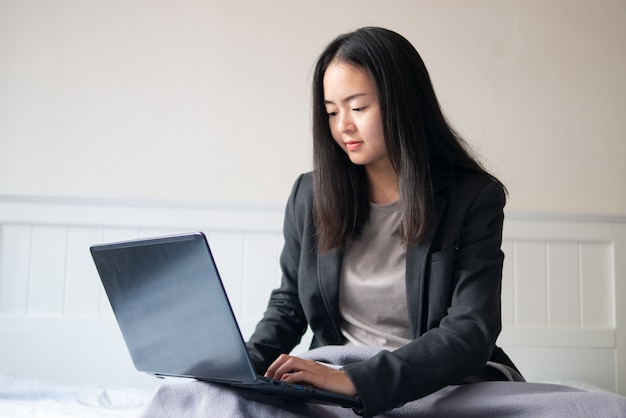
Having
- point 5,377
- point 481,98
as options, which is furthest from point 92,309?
point 481,98

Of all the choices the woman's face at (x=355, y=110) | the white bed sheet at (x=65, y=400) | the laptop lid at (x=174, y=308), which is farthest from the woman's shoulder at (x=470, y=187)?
the white bed sheet at (x=65, y=400)

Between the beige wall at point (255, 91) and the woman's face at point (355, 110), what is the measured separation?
89 cm

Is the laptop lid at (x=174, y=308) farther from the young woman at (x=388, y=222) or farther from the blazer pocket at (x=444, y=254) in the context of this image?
the blazer pocket at (x=444, y=254)

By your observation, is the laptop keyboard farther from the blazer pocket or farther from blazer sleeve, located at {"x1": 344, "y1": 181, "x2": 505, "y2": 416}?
the blazer pocket

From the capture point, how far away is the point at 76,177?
2.10m

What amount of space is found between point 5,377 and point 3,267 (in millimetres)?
491

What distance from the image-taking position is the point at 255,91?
2.18 meters

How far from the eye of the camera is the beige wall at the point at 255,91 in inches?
82.9

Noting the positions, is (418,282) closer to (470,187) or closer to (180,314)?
(470,187)

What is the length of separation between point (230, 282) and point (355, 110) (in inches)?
37.8

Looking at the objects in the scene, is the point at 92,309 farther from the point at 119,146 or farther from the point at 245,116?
the point at 245,116

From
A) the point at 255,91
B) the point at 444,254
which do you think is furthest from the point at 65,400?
the point at 255,91

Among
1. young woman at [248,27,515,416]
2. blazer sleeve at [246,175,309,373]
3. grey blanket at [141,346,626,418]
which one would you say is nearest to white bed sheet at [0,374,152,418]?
blazer sleeve at [246,175,309,373]

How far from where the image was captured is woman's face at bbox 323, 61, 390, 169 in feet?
4.13
